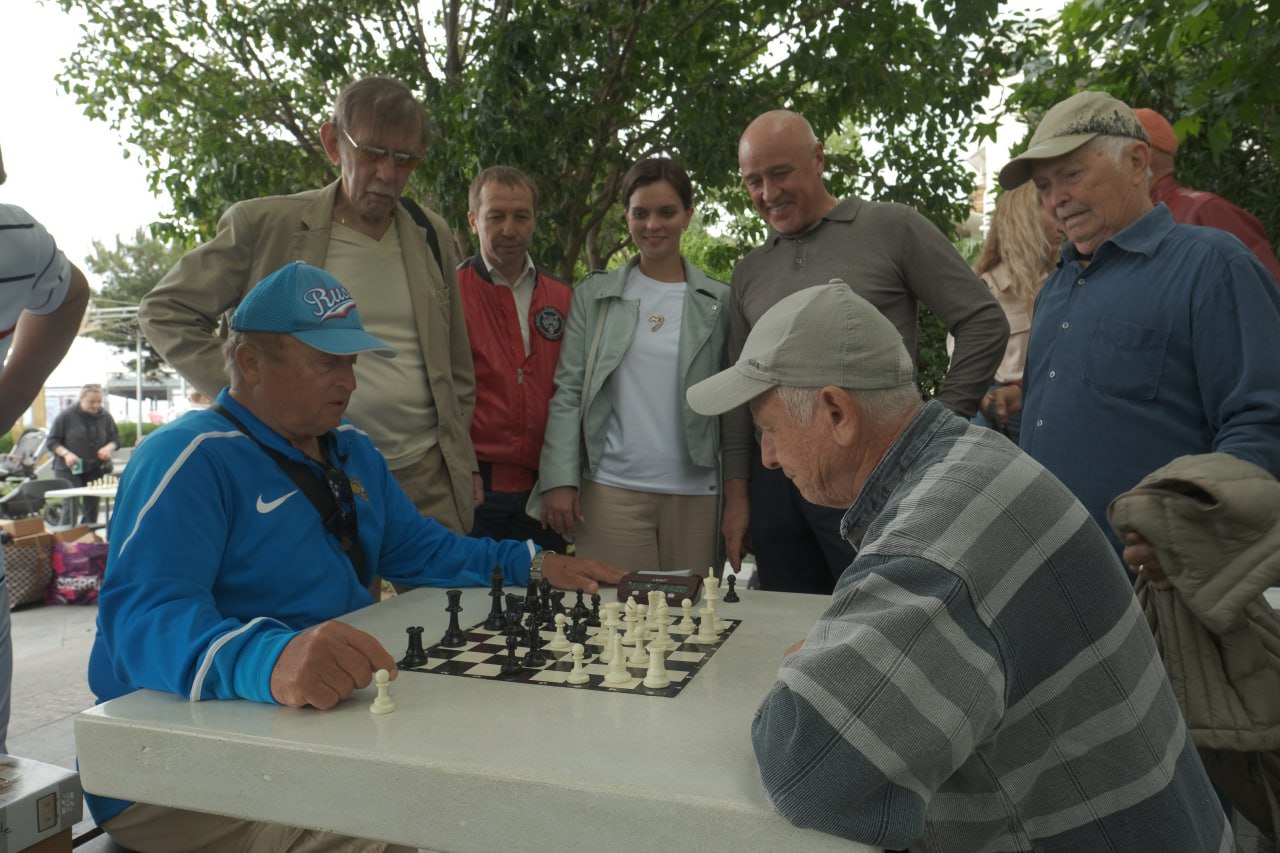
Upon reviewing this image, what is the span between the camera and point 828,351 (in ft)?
5.35

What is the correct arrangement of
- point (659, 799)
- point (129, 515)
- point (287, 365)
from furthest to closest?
point (287, 365), point (129, 515), point (659, 799)

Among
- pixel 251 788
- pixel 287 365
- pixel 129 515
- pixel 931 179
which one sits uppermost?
pixel 931 179

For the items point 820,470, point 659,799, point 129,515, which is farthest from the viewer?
point 129,515

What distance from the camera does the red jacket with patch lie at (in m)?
3.90

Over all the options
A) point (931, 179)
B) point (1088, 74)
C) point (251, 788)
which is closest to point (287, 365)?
point (251, 788)

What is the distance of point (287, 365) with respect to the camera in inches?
94.6

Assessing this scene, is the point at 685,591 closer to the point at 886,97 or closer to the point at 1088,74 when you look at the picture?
the point at 886,97

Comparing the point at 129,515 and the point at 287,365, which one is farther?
the point at 287,365

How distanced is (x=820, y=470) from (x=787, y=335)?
238 mm

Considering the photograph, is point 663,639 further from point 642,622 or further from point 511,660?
point 511,660

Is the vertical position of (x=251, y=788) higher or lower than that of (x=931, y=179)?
lower

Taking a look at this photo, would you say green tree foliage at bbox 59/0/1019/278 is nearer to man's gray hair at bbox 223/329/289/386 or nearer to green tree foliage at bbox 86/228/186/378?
man's gray hair at bbox 223/329/289/386

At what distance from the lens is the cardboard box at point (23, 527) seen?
8344 millimetres

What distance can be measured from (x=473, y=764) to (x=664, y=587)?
1104 millimetres
